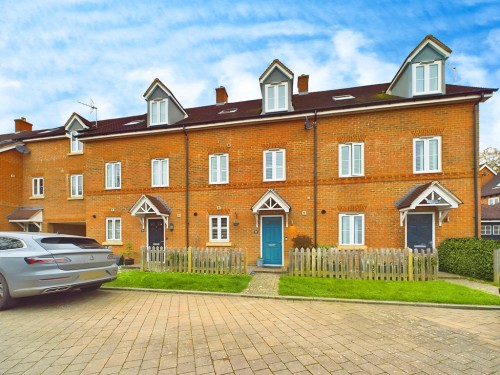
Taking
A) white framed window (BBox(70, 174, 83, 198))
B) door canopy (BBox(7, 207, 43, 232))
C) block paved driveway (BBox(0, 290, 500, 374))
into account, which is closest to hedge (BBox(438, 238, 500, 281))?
block paved driveway (BBox(0, 290, 500, 374))

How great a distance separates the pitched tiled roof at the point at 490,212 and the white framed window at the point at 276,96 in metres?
25.8

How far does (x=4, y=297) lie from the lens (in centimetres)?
554

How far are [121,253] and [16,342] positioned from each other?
10.7 meters

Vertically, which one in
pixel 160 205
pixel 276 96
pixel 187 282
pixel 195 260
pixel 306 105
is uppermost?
pixel 276 96

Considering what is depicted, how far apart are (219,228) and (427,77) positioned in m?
11.7

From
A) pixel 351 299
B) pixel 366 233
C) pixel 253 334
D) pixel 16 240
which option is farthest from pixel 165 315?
pixel 366 233

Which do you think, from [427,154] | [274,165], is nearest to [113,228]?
[274,165]

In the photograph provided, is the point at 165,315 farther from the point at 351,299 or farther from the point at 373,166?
the point at 373,166

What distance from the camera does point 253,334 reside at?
4.48 meters

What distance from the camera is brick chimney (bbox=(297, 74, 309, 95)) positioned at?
16.7 meters

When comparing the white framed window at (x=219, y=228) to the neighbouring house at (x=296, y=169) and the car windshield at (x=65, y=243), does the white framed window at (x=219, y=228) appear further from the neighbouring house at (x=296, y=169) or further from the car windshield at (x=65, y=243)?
the car windshield at (x=65, y=243)

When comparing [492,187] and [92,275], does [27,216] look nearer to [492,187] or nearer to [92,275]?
[92,275]

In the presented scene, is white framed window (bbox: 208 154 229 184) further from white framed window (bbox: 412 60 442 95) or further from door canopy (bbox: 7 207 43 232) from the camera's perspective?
door canopy (bbox: 7 207 43 232)

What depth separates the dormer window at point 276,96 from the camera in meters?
13.0
